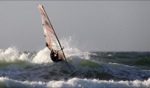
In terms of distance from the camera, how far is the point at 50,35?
24.1 m

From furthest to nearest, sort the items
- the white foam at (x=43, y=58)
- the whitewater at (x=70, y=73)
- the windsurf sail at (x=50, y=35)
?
the white foam at (x=43, y=58)
the windsurf sail at (x=50, y=35)
the whitewater at (x=70, y=73)

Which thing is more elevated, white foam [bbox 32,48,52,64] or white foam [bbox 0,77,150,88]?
white foam [bbox 32,48,52,64]

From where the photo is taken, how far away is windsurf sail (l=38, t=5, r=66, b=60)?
2308 centimetres

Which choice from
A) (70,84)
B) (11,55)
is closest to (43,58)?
(11,55)

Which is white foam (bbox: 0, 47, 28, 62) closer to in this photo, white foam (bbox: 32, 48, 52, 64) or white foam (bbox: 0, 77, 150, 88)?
white foam (bbox: 32, 48, 52, 64)

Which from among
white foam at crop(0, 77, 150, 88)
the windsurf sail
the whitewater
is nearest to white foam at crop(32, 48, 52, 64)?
the whitewater

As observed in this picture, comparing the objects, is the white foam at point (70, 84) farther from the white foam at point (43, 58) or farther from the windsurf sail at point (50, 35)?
the white foam at point (43, 58)

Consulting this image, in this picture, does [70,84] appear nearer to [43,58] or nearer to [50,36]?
[50,36]

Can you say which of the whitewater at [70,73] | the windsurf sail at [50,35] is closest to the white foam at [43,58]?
the whitewater at [70,73]

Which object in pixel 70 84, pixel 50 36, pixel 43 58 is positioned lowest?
pixel 70 84

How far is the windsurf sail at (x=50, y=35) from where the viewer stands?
23081mm

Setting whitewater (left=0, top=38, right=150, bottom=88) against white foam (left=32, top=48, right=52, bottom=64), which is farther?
white foam (left=32, top=48, right=52, bottom=64)

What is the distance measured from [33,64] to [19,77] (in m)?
5.66

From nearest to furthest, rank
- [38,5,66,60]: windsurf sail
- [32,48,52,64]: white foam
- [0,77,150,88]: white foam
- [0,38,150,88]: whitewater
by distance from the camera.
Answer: [0,77,150,88]: white foam → [0,38,150,88]: whitewater → [38,5,66,60]: windsurf sail → [32,48,52,64]: white foam
